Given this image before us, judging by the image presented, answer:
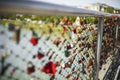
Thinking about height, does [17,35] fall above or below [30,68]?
above

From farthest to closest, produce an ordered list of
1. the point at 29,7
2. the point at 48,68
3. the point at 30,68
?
the point at 48,68 < the point at 30,68 < the point at 29,7

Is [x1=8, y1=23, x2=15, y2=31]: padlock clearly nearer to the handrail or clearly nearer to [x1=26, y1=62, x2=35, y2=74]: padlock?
the handrail

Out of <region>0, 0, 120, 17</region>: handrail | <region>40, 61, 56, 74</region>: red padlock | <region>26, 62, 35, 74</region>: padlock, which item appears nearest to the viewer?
<region>0, 0, 120, 17</region>: handrail

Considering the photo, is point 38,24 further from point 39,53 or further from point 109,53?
point 109,53

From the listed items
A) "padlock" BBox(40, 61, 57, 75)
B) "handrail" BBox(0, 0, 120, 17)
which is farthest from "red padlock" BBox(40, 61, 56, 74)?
"handrail" BBox(0, 0, 120, 17)

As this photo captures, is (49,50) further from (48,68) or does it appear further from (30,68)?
(30,68)

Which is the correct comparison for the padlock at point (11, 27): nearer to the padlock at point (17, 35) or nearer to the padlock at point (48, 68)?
the padlock at point (17, 35)

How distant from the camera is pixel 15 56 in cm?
72

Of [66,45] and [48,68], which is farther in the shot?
[66,45]

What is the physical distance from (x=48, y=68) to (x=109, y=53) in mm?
2645

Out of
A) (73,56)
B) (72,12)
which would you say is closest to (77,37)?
(73,56)

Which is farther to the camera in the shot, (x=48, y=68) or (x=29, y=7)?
(x=48, y=68)

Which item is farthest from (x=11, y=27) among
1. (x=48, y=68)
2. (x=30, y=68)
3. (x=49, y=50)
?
(x=49, y=50)

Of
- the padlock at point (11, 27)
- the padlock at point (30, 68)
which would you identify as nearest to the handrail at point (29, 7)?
the padlock at point (11, 27)
